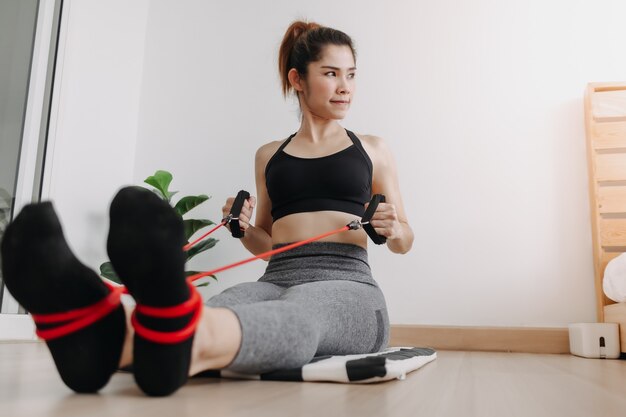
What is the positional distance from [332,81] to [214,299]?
32.1 inches

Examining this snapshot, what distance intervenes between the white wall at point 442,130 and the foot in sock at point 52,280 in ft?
6.50

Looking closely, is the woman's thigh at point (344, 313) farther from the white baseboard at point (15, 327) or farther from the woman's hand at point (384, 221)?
the white baseboard at point (15, 327)

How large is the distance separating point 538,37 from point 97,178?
2.17m

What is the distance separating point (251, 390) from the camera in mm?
924

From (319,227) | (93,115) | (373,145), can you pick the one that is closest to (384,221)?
(319,227)

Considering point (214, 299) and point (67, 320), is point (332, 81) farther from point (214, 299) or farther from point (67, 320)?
point (67, 320)

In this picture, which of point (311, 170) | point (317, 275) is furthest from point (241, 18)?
point (317, 275)

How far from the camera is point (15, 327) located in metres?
2.38

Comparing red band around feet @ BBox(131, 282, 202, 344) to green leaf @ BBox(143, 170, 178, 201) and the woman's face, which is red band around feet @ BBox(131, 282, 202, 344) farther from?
green leaf @ BBox(143, 170, 178, 201)

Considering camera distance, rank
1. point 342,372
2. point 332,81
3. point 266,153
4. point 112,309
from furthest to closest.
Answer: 1. point 266,153
2. point 332,81
3. point 342,372
4. point 112,309

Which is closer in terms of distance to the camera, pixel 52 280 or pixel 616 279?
pixel 52 280

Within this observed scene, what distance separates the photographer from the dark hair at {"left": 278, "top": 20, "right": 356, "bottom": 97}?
5.96 feet

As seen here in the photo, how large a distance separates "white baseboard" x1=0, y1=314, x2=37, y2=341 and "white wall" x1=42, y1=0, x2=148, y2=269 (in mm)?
389

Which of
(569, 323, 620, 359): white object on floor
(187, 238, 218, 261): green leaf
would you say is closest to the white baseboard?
(187, 238, 218, 261): green leaf
